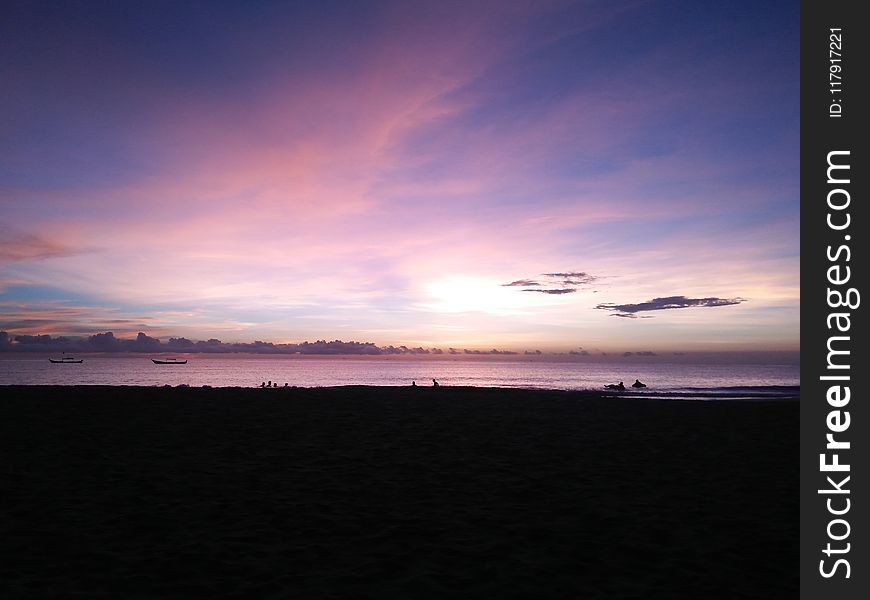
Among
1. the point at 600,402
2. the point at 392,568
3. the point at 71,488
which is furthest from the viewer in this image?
the point at 600,402

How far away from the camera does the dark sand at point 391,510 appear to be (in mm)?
7363

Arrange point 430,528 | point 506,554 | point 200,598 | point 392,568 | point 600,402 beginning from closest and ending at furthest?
point 200,598 → point 392,568 → point 506,554 → point 430,528 → point 600,402

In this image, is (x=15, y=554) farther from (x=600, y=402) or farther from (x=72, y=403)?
(x=600, y=402)

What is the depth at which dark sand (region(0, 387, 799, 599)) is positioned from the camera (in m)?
7.36

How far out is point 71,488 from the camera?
1183 cm

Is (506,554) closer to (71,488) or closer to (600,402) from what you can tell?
(71,488)

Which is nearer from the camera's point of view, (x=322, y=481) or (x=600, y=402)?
(x=322, y=481)

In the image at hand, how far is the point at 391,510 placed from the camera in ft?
35.0

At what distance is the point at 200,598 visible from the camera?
264 inches
